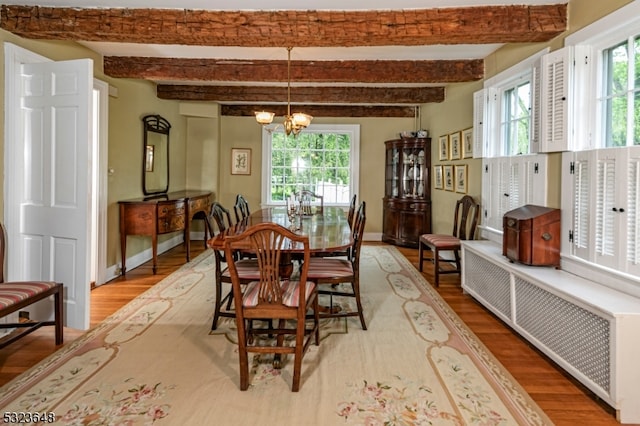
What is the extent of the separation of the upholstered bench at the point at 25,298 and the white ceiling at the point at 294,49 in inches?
78.4

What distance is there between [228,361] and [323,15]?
250 cm

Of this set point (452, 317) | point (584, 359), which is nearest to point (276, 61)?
point (452, 317)

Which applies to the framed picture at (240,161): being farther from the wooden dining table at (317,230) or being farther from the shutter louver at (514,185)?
the shutter louver at (514,185)

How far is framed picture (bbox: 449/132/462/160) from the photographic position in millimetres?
5113

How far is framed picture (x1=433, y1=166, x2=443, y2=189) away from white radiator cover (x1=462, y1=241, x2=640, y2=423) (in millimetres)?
2696

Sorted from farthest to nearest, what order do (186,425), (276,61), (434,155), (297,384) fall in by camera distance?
(434,155) → (276,61) → (297,384) → (186,425)

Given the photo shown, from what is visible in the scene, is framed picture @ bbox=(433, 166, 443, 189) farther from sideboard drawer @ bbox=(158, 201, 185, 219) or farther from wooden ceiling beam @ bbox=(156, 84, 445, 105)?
sideboard drawer @ bbox=(158, 201, 185, 219)

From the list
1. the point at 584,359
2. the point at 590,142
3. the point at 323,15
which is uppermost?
the point at 323,15

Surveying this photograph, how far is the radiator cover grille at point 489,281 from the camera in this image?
3.09m

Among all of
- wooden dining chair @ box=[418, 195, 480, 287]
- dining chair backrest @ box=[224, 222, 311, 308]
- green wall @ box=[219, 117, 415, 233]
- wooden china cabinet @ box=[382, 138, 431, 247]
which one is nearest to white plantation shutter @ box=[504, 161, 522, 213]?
wooden dining chair @ box=[418, 195, 480, 287]

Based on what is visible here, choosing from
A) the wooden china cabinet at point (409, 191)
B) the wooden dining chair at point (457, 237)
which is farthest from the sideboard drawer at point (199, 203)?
the wooden dining chair at point (457, 237)

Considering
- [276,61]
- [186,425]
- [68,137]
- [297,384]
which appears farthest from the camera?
[276,61]

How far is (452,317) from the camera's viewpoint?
3.30 m

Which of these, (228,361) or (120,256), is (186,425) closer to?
(228,361)
